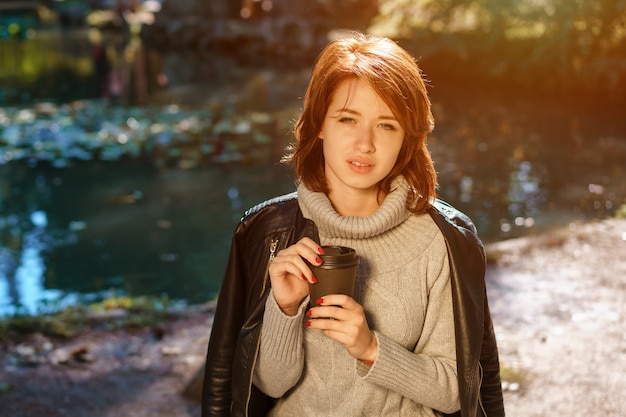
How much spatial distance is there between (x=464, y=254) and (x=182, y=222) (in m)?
6.27

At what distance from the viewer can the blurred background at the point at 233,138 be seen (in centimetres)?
743

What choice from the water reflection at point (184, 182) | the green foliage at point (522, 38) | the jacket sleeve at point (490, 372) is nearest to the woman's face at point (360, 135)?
the jacket sleeve at point (490, 372)

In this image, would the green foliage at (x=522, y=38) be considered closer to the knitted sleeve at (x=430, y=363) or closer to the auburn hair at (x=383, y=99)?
the auburn hair at (x=383, y=99)

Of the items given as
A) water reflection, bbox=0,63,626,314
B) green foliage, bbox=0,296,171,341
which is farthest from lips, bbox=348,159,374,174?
water reflection, bbox=0,63,626,314

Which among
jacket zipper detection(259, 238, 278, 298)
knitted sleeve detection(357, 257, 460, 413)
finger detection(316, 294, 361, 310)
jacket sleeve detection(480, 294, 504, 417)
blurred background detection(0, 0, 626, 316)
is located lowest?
blurred background detection(0, 0, 626, 316)

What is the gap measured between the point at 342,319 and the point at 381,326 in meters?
0.32

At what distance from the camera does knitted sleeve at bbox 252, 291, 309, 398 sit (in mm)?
2152

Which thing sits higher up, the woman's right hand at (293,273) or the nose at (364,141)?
the nose at (364,141)

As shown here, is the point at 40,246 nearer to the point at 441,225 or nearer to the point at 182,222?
the point at 182,222

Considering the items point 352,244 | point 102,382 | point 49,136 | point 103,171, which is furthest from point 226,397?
point 49,136

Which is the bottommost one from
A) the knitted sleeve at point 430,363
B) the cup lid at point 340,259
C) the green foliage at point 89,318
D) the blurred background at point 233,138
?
the blurred background at point 233,138

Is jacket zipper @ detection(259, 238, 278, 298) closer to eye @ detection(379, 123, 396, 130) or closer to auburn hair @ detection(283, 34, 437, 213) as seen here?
auburn hair @ detection(283, 34, 437, 213)

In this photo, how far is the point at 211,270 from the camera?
272 inches

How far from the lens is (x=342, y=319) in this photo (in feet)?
6.48
